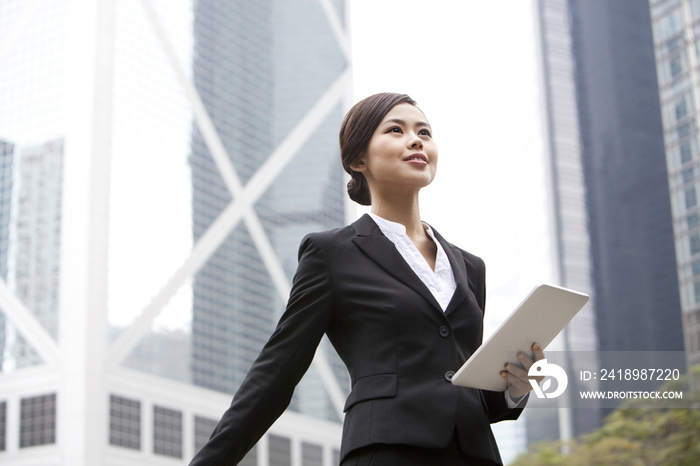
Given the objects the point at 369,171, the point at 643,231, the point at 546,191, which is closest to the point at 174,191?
the point at 546,191

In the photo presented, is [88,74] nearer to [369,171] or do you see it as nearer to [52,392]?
[52,392]

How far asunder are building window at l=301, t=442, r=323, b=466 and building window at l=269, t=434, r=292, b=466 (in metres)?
0.87

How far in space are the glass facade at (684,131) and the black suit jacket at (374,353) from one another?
1722 centimetres

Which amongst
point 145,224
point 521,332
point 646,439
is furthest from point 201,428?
point 521,332

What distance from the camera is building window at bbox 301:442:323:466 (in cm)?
3944

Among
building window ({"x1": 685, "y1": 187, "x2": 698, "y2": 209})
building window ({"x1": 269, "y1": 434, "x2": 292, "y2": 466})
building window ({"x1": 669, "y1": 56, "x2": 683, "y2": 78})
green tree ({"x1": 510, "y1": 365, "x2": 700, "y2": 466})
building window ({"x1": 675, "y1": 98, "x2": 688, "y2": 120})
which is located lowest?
green tree ({"x1": 510, "y1": 365, "x2": 700, "y2": 466})

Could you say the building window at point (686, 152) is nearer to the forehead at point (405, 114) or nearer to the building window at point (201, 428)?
the forehead at point (405, 114)

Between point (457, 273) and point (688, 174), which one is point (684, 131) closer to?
point (688, 174)

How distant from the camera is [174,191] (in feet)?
130

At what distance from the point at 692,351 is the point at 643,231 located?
A: 5.92 m

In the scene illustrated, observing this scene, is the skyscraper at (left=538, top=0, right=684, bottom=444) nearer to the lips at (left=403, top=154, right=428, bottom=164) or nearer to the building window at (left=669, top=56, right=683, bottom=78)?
the building window at (left=669, top=56, right=683, bottom=78)

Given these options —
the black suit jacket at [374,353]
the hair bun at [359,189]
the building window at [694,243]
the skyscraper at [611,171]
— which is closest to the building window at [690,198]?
the building window at [694,243]

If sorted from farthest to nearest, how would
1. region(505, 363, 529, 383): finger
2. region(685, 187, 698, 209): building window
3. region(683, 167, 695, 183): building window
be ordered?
region(683, 167, 695, 183): building window
region(685, 187, 698, 209): building window
region(505, 363, 529, 383): finger
